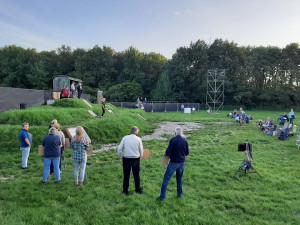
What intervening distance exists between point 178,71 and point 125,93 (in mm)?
15622

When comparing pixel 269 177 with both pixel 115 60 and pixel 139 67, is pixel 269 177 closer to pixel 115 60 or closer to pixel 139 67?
pixel 139 67

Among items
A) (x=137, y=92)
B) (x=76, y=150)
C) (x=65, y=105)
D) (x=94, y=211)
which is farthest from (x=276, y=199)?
(x=137, y=92)

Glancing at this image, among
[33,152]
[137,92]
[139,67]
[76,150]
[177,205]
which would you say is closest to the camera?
[177,205]

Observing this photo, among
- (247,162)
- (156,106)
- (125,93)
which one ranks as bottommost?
(247,162)

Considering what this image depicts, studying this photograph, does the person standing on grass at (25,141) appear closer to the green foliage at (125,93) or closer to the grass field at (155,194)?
the grass field at (155,194)

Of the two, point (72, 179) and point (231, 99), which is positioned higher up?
point (231, 99)

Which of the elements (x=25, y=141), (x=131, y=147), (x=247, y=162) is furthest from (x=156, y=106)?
(x=131, y=147)

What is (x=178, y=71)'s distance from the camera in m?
57.3

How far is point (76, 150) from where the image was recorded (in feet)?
20.1

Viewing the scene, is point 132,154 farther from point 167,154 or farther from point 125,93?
A: point 125,93

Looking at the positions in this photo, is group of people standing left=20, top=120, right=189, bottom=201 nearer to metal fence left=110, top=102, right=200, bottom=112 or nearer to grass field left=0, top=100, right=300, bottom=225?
grass field left=0, top=100, right=300, bottom=225

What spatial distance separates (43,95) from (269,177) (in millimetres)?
19137

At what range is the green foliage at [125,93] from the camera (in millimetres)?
Result: 53656

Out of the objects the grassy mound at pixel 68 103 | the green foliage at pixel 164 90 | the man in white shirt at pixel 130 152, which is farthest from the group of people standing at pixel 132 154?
the green foliage at pixel 164 90
